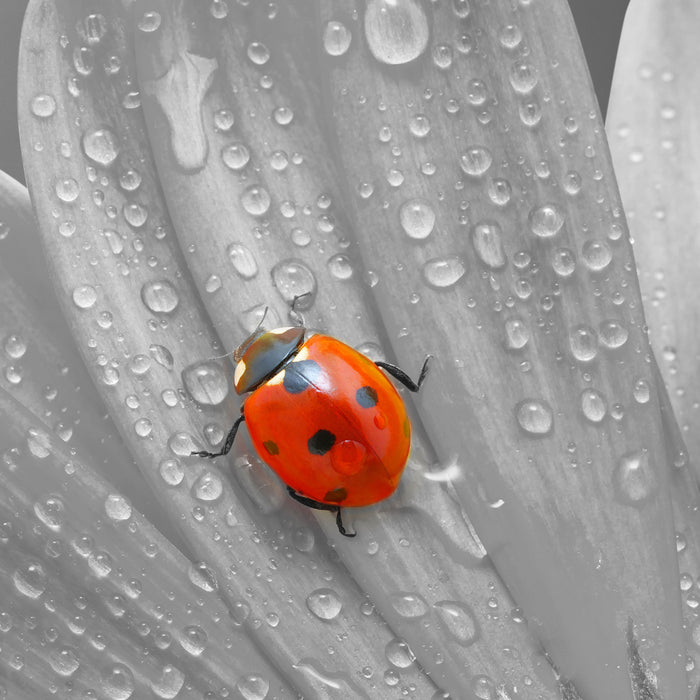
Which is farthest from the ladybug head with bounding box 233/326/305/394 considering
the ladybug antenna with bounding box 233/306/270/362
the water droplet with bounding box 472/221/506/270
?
the water droplet with bounding box 472/221/506/270

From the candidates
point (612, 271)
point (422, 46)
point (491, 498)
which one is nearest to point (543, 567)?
point (491, 498)

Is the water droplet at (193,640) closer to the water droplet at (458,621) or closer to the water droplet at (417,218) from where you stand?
the water droplet at (458,621)

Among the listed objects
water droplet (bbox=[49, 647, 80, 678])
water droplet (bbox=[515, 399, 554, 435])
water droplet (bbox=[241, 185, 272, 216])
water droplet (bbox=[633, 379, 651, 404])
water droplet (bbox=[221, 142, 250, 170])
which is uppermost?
water droplet (bbox=[221, 142, 250, 170])

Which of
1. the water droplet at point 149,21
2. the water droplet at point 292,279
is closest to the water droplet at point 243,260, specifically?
the water droplet at point 292,279

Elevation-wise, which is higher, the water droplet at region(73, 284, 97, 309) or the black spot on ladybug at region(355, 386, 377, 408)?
the water droplet at region(73, 284, 97, 309)

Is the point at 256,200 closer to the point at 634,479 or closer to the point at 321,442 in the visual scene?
the point at 321,442

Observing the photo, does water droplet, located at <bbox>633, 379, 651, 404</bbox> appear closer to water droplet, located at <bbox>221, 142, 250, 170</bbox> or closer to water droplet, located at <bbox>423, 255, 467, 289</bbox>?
water droplet, located at <bbox>423, 255, 467, 289</bbox>

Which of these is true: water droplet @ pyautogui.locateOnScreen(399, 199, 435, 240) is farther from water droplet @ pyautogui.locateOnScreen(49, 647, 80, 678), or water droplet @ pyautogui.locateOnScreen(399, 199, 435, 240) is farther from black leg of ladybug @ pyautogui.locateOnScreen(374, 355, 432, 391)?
water droplet @ pyautogui.locateOnScreen(49, 647, 80, 678)
